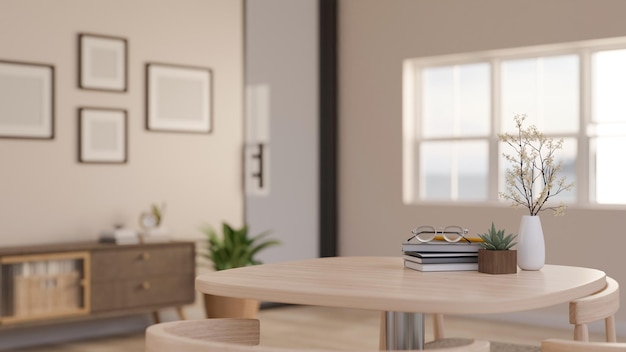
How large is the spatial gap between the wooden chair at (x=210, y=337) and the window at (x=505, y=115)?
4.30m

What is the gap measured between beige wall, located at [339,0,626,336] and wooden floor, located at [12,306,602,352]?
1.27 feet

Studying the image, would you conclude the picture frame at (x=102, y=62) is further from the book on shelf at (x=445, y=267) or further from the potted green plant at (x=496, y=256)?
the potted green plant at (x=496, y=256)

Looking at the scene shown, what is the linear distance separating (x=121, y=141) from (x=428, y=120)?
8.42 feet

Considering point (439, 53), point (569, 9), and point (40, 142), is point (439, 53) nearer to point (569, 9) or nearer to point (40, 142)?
point (569, 9)

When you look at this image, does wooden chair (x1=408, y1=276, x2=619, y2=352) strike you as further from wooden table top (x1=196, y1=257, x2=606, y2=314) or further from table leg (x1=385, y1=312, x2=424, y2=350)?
table leg (x1=385, y1=312, x2=424, y2=350)

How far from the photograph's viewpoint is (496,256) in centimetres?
291

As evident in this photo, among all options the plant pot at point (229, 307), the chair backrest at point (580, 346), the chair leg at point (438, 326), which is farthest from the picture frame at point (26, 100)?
the chair backrest at point (580, 346)

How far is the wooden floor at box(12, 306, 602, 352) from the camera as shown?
5.68 m

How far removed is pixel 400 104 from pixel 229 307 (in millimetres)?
2342

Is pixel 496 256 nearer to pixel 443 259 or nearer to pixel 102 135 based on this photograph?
pixel 443 259

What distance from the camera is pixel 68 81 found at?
5930 millimetres

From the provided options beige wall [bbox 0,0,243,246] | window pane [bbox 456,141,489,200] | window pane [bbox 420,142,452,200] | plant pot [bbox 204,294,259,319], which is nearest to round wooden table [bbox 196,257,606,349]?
plant pot [bbox 204,294,259,319]

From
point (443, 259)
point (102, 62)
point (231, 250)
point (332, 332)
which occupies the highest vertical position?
point (102, 62)

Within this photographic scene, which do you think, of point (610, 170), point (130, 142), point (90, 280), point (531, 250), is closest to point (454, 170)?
point (610, 170)
